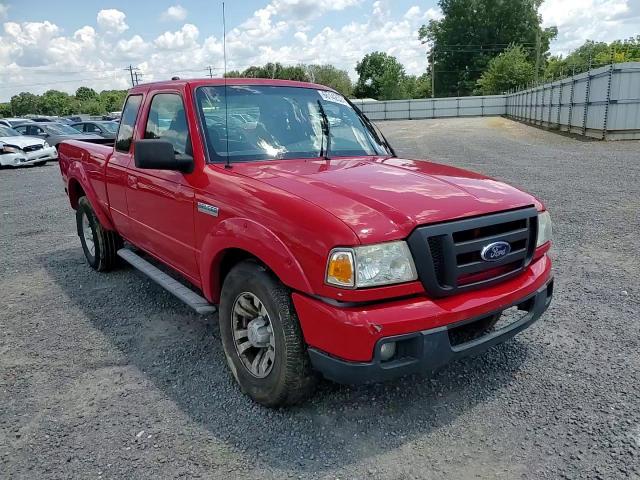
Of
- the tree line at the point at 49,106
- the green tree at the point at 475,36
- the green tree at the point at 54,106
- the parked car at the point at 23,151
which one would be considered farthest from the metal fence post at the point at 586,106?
the green tree at the point at 54,106

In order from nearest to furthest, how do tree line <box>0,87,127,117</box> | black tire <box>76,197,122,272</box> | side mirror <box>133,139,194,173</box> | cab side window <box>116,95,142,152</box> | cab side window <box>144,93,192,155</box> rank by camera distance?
side mirror <box>133,139,194,173</box>
cab side window <box>144,93,192,155</box>
cab side window <box>116,95,142,152</box>
black tire <box>76,197,122,272</box>
tree line <box>0,87,127,117</box>

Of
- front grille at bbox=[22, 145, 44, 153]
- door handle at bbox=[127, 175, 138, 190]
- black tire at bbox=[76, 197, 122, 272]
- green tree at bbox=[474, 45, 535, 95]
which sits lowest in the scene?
black tire at bbox=[76, 197, 122, 272]

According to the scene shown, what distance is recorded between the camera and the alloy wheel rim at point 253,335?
9.51 ft

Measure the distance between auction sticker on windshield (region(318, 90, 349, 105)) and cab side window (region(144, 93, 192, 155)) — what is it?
3.98 ft

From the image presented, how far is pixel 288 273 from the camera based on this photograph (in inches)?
102

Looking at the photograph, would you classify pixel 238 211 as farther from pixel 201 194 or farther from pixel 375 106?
pixel 375 106

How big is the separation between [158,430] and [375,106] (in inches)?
2019

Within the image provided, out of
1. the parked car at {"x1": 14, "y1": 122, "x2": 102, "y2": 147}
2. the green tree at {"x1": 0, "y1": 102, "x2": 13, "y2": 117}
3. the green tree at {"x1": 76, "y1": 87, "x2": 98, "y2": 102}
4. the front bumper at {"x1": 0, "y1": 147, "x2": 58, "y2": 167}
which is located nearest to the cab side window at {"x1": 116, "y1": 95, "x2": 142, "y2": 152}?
the front bumper at {"x1": 0, "y1": 147, "x2": 58, "y2": 167}

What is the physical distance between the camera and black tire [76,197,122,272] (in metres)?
5.36

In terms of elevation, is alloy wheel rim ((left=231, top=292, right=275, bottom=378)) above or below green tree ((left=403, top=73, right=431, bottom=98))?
below

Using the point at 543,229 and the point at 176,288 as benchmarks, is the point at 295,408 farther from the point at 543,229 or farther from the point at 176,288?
the point at 543,229

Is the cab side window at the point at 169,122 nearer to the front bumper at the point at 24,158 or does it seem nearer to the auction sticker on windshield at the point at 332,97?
the auction sticker on windshield at the point at 332,97

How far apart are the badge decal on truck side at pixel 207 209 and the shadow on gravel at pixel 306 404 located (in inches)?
42.8

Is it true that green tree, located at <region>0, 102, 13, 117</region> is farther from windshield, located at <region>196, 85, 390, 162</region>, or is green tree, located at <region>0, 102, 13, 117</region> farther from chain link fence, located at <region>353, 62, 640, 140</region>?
windshield, located at <region>196, 85, 390, 162</region>
